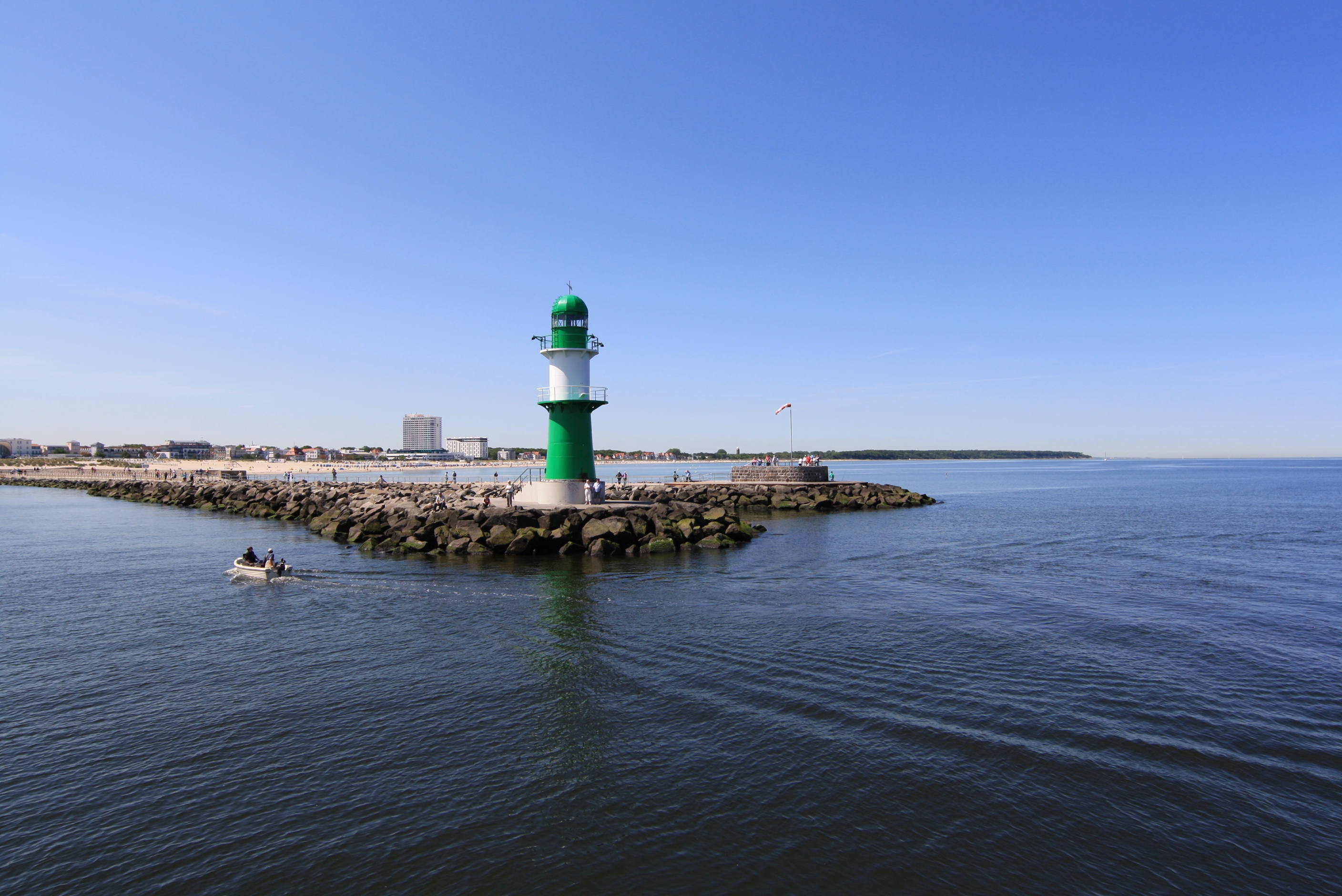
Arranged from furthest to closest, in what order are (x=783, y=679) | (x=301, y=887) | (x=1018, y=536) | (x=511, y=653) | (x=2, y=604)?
(x=1018, y=536) → (x=2, y=604) → (x=511, y=653) → (x=783, y=679) → (x=301, y=887)

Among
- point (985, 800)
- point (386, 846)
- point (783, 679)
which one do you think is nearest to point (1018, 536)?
point (783, 679)

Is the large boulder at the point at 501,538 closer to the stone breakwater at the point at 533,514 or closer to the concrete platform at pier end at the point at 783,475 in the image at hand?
the stone breakwater at the point at 533,514

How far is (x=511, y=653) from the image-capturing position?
49.6 ft

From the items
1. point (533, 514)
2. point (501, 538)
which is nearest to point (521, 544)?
point (501, 538)

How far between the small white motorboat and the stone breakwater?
19.4 feet

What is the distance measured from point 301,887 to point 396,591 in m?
14.6

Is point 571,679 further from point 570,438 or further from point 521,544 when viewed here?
point 570,438

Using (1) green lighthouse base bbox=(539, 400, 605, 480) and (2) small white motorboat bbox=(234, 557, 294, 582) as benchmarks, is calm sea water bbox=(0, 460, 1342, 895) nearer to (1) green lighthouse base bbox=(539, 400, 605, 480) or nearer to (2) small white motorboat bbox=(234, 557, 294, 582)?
(2) small white motorboat bbox=(234, 557, 294, 582)

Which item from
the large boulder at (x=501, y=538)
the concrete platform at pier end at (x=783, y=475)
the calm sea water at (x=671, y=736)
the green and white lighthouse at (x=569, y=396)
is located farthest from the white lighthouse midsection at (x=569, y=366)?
the concrete platform at pier end at (x=783, y=475)

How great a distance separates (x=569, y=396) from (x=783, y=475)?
29.7 m

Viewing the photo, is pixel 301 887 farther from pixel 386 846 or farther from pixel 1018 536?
pixel 1018 536

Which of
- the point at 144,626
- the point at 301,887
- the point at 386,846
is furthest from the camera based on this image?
the point at 144,626

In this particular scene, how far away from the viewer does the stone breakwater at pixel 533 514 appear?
29.0m

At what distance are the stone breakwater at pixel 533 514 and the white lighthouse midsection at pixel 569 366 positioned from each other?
565 centimetres
